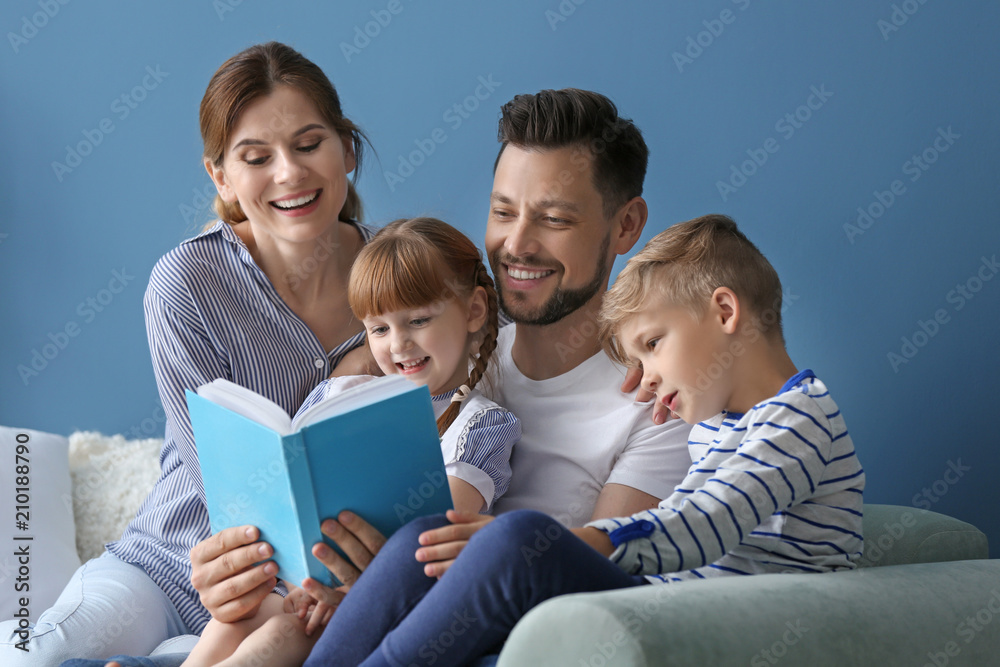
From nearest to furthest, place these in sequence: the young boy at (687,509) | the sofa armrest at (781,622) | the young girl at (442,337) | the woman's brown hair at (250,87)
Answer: the sofa armrest at (781,622)
the young boy at (687,509)
the young girl at (442,337)
the woman's brown hair at (250,87)

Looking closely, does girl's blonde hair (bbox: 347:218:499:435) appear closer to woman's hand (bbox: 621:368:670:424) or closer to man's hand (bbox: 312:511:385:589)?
woman's hand (bbox: 621:368:670:424)

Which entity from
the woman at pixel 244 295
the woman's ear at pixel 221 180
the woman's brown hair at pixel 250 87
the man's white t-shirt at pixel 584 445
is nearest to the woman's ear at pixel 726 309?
the man's white t-shirt at pixel 584 445

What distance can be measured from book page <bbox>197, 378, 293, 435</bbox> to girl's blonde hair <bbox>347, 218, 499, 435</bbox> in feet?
1.13

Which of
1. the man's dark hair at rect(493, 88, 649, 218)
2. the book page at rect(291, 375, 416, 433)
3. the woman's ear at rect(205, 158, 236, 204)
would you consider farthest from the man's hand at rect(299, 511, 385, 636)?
the woman's ear at rect(205, 158, 236, 204)

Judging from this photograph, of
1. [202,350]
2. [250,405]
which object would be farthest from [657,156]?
[250,405]

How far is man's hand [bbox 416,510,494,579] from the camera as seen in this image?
111cm

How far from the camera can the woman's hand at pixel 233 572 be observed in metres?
1.25

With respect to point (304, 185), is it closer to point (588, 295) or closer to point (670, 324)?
point (588, 295)

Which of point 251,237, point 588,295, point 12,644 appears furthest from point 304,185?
point 12,644

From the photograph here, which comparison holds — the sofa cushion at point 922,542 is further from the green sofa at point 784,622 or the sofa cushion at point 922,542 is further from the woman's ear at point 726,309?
the woman's ear at point 726,309

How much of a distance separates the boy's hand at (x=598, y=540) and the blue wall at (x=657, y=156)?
1.00 m

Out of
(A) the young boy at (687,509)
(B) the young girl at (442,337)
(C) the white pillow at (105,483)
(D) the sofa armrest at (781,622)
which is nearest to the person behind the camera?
(D) the sofa armrest at (781,622)

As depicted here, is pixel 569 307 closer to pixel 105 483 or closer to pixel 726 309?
pixel 726 309

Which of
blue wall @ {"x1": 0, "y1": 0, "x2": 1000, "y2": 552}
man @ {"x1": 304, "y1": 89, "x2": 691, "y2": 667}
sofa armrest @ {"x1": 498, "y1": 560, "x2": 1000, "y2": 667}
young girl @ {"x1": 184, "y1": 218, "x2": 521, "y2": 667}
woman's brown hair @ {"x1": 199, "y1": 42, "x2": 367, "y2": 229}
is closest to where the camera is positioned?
sofa armrest @ {"x1": 498, "y1": 560, "x2": 1000, "y2": 667}
